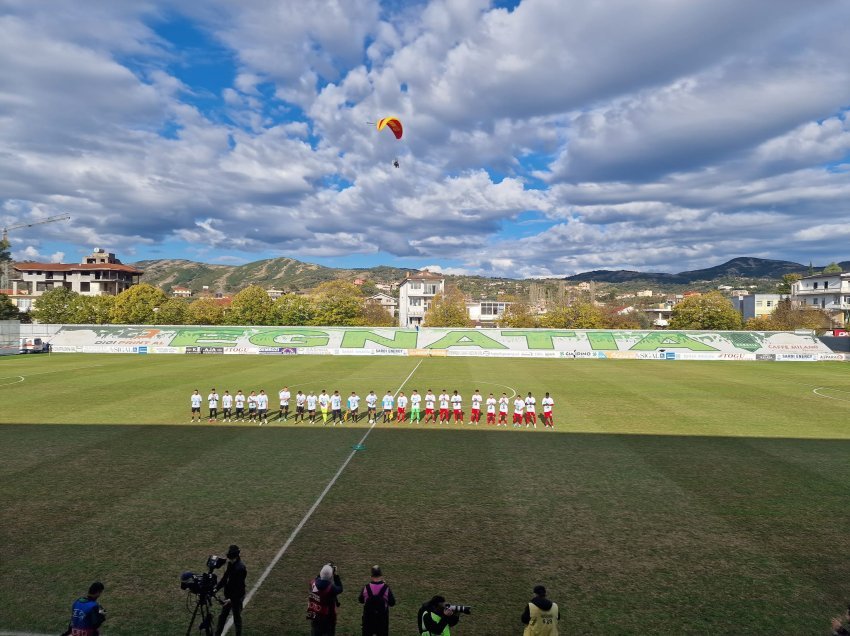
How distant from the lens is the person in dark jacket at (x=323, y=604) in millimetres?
7426

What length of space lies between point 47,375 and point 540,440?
37868 millimetres

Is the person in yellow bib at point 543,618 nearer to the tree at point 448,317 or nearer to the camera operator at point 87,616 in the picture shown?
the camera operator at point 87,616

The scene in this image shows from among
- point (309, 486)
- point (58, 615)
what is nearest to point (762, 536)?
point (309, 486)

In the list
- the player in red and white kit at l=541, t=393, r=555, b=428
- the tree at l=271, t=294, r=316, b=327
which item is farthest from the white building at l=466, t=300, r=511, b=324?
the player in red and white kit at l=541, t=393, r=555, b=428

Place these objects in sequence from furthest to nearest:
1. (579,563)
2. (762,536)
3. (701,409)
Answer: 1. (701,409)
2. (762,536)
3. (579,563)

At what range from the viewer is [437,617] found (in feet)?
22.7

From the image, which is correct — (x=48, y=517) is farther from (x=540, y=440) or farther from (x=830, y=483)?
(x=830, y=483)

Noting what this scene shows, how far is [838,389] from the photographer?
35.5 metres

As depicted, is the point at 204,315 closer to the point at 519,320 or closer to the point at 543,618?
the point at 519,320

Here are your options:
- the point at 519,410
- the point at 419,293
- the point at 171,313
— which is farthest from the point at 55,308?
the point at 519,410

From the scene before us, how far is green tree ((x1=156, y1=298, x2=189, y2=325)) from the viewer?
78938 millimetres

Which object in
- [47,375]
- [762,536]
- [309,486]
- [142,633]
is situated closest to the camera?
[142,633]

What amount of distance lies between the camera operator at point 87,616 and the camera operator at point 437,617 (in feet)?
14.9

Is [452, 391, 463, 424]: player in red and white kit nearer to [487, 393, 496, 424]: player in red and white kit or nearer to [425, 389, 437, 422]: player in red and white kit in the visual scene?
[425, 389, 437, 422]: player in red and white kit
